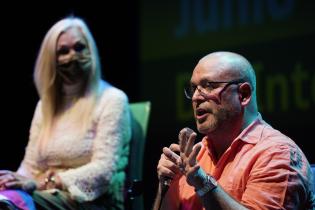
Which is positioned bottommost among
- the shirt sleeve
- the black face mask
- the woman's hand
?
the woman's hand

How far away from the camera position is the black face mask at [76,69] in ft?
13.0

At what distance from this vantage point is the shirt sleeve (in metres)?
2.30

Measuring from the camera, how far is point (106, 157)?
11.9 ft

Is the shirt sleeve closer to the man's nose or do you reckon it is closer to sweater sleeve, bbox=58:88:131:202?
the man's nose

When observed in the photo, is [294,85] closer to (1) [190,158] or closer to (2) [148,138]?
(2) [148,138]

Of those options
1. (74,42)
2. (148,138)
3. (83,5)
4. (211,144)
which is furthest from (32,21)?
(211,144)

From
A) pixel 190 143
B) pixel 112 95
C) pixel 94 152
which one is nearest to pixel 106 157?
pixel 94 152

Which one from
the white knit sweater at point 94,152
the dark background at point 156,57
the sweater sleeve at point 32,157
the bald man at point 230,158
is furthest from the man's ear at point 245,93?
the sweater sleeve at point 32,157

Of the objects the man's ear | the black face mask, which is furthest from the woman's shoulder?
the man's ear

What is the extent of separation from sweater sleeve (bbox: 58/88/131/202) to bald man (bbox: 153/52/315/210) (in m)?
0.97

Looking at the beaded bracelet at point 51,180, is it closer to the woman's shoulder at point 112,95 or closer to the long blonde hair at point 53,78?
the long blonde hair at point 53,78

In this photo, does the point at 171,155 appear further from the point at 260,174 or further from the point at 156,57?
the point at 156,57

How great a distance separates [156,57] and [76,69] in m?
1.43

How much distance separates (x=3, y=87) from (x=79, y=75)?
78.1 inches
